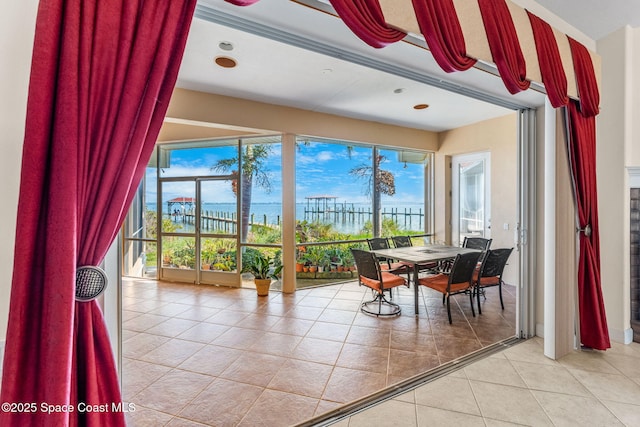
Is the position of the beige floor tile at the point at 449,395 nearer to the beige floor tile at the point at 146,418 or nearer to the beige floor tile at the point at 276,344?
the beige floor tile at the point at 276,344

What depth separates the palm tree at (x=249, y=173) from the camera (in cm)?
508

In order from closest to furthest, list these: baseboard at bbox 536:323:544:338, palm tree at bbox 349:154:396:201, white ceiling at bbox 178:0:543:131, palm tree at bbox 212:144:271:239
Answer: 1. white ceiling at bbox 178:0:543:131
2. baseboard at bbox 536:323:544:338
3. palm tree at bbox 212:144:271:239
4. palm tree at bbox 349:154:396:201

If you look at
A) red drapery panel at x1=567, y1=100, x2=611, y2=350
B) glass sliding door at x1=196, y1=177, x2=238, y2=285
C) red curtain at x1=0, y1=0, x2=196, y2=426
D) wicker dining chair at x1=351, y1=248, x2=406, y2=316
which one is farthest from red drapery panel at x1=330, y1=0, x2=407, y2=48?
glass sliding door at x1=196, y1=177, x2=238, y2=285

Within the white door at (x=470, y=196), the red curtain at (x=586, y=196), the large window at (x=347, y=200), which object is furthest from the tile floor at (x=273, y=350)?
the white door at (x=470, y=196)

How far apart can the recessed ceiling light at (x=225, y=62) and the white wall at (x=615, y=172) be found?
3886 millimetres

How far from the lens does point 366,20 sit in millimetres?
1569

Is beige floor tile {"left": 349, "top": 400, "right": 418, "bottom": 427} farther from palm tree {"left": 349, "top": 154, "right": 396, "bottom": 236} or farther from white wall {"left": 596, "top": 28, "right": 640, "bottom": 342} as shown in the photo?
palm tree {"left": 349, "top": 154, "right": 396, "bottom": 236}

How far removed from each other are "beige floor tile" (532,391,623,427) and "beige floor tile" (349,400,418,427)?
893 mm

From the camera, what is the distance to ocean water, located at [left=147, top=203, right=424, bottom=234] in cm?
509

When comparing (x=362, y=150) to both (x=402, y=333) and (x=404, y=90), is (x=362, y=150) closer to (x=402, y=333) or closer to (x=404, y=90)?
(x=404, y=90)

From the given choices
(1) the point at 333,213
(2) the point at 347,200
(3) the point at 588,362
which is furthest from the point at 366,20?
(2) the point at 347,200

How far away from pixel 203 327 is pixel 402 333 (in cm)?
226

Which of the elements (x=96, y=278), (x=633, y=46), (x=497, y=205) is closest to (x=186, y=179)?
(x=96, y=278)

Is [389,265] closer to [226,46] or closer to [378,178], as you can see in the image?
[378,178]
